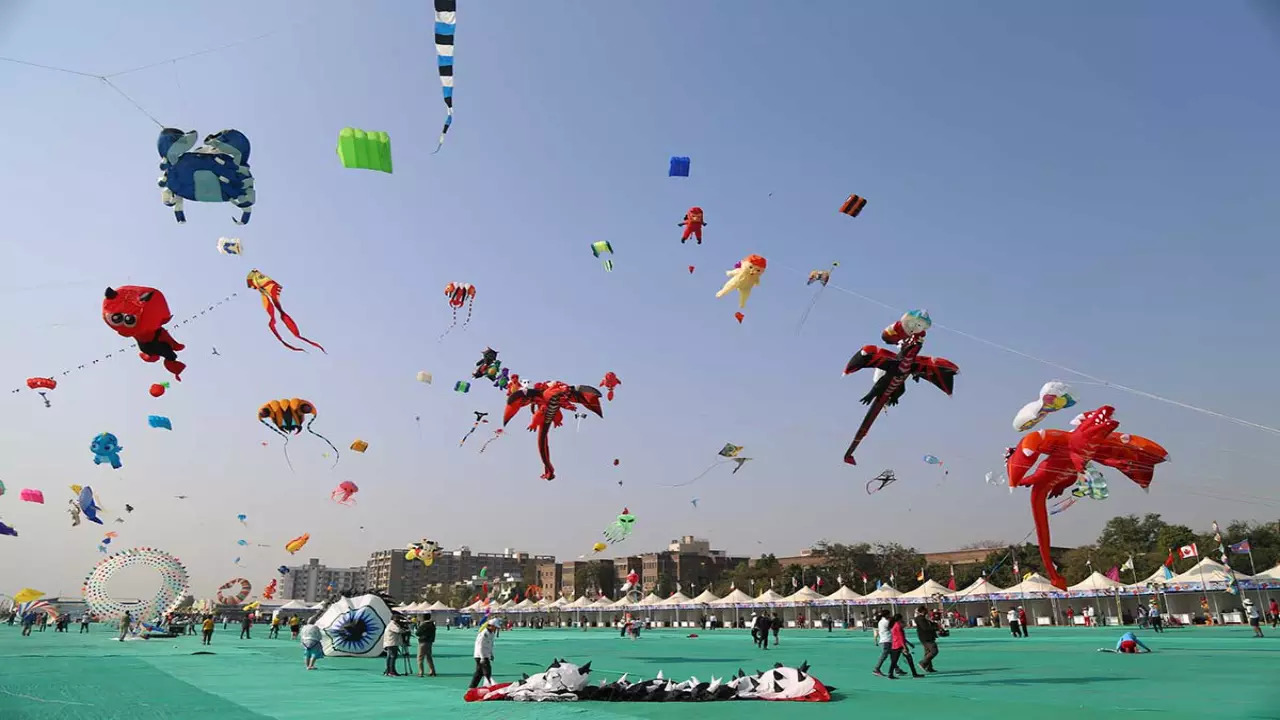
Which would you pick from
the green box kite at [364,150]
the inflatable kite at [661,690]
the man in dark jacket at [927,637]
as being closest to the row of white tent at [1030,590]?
the man in dark jacket at [927,637]

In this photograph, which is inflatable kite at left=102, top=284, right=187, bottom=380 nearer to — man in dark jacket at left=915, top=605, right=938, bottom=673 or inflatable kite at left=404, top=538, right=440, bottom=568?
man in dark jacket at left=915, top=605, right=938, bottom=673

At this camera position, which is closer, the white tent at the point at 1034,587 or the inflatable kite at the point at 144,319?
the inflatable kite at the point at 144,319

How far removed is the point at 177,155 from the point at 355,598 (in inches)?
415

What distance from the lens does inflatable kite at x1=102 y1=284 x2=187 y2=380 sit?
13539mm

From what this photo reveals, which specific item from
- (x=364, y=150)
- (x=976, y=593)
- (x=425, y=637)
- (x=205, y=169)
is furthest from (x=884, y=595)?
(x=205, y=169)

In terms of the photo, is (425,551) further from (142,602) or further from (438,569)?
(438,569)

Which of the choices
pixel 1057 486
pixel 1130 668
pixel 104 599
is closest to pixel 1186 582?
pixel 1057 486

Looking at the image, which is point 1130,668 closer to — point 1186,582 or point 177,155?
point 177,155

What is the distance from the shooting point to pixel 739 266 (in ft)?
61.1

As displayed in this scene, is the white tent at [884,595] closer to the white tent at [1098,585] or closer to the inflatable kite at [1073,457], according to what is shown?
the white tent at [1098,585]

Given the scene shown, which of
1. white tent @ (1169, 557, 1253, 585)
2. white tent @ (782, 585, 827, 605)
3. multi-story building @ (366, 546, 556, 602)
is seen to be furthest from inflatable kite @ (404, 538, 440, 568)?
multi-story building @ (366, 546, 556, 602)

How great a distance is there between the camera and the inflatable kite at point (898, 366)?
16.7 metres

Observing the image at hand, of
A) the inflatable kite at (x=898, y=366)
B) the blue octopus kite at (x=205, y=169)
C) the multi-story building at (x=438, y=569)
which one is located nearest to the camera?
the blue octopus kite at (x=205, y=169)

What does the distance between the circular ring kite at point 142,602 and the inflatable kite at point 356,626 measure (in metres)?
23.8
